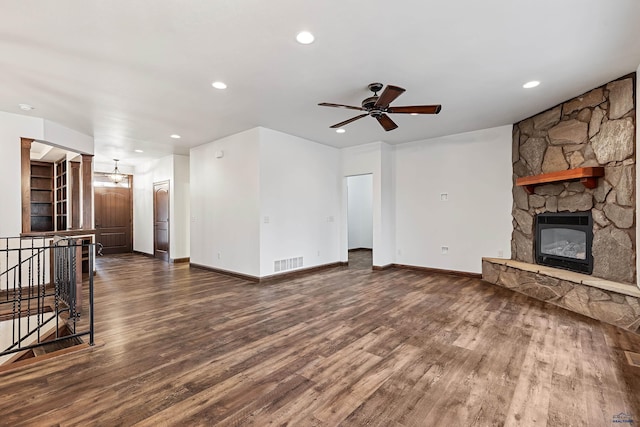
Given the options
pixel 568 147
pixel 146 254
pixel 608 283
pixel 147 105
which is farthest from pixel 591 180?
pixel 146 254

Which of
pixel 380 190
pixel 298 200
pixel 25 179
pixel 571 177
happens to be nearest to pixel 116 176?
pixel 25 179

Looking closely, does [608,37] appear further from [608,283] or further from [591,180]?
[608,283]

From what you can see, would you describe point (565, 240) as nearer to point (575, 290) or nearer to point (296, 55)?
point (575, 290)

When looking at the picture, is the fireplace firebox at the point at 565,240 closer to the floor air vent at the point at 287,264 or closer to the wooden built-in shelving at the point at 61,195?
the floor air vent at the point at 287,264

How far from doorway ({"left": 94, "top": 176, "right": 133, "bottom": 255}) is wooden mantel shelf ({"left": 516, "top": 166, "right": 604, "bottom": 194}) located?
10.6 meters

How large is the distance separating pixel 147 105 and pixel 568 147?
617 centimetres

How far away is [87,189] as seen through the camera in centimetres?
620

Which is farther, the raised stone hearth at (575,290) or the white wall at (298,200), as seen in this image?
the white wall at (298,200)

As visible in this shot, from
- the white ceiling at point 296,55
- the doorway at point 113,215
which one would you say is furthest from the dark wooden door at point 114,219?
the white ceiling at point 296,55

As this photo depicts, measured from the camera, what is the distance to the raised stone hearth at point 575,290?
3.35 m

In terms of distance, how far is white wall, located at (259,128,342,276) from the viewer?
564 centimetres

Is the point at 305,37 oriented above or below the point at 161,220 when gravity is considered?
above

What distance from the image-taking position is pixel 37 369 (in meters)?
2.42

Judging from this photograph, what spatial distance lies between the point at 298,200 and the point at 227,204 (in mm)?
1449
